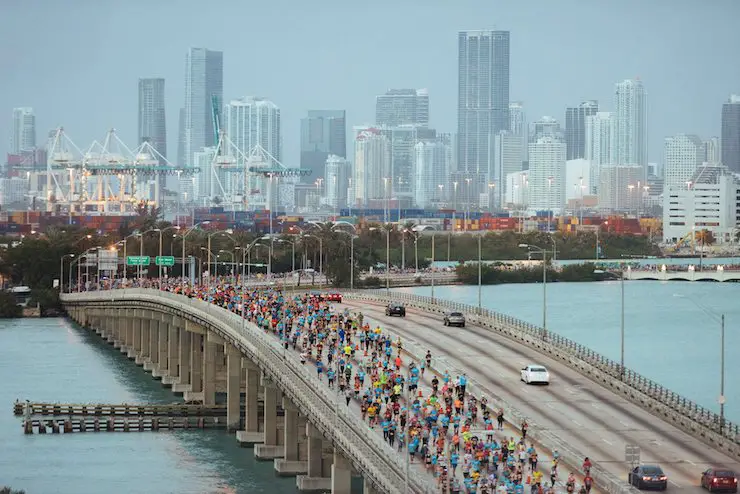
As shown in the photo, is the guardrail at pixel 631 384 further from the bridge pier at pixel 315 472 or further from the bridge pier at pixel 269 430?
the bridge pier at pixel 269 430

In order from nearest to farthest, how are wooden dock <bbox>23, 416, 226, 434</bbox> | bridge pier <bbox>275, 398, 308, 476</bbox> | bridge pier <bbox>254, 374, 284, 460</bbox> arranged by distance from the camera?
bridge pier <bbox>275, 398, 308, 476</bbox>, bridge pier <bbox>254, 374, 284, 460</bbox>, wooden dock <bbox>23, 416, 226, 434</bbox>

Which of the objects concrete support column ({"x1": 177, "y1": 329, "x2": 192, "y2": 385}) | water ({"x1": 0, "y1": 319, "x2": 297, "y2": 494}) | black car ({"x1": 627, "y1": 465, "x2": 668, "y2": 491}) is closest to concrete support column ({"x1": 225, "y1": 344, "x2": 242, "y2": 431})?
water ({"x1": 0, "y1": 319, "x2": 297, "y2": 494})

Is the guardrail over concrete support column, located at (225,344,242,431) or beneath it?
over

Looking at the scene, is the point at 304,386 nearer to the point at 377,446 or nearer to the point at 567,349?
the point at 377,446

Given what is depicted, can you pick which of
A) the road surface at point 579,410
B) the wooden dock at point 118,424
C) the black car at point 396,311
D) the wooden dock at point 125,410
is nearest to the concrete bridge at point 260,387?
the wooden dock at point 118,424

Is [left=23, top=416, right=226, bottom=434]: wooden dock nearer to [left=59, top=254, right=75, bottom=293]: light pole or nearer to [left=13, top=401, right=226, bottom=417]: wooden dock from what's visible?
[left=13, top=401, right=226, bottom=417]: wooden dock

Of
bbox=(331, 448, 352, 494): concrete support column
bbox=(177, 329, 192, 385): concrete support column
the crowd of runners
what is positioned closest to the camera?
the crowd of runners
